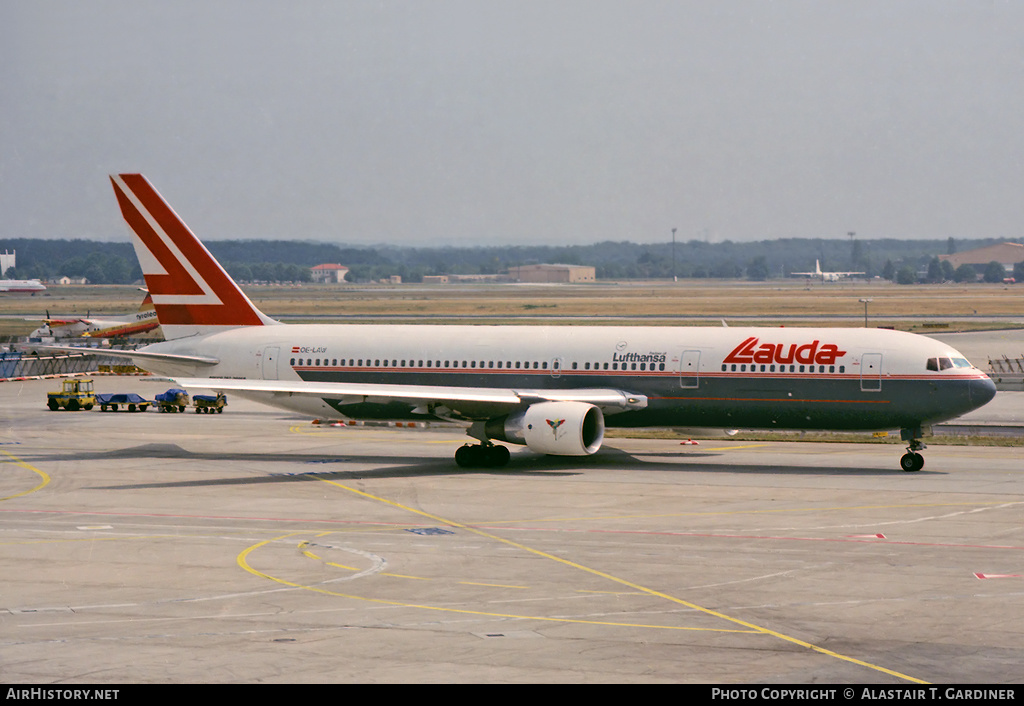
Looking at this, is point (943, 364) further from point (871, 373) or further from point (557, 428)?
point (557, 428)

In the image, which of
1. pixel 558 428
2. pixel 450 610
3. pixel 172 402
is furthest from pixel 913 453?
pixel 172 402

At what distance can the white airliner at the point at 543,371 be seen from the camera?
39.7 metres

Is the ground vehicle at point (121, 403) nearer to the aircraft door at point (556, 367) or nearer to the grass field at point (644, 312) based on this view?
the aircraft door at point (556, 367)

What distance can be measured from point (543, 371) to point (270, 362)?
441 inches

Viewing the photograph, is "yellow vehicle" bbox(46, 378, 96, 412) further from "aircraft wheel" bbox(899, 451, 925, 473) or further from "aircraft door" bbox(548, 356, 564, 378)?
"aircraft wheel" bbox(899, 451, 925, 473)

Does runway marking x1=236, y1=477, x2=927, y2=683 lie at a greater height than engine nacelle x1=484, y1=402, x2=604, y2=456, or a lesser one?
lesser

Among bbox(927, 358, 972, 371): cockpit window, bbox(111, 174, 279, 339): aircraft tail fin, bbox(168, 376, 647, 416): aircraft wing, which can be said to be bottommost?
bbox(168, 376, 647, 416): aircraft wing

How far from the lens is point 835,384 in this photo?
3997 centimetres

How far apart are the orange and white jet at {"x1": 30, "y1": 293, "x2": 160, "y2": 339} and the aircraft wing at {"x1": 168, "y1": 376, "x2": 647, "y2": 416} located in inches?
2661

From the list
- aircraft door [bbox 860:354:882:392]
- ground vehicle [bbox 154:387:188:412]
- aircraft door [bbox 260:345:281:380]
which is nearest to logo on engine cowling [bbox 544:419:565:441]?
aircraft door [bbox 860:354:882:392]

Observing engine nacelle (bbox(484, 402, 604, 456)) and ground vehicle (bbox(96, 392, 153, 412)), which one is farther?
ground vehicle (bbox(96, 392, 153, 412))

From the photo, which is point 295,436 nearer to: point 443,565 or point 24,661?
point 443,565

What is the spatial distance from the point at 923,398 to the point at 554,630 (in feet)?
77.0

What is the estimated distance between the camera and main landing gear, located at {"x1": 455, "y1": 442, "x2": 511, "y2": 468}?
4219cm
